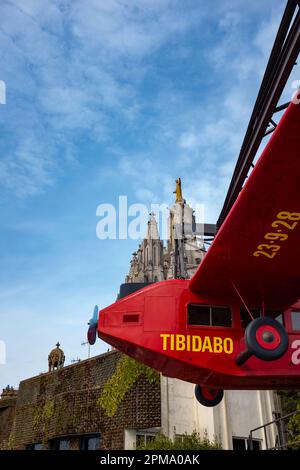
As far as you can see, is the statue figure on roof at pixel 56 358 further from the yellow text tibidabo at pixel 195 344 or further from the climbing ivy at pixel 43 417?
the yellow text tibidabo at pixel 195 344

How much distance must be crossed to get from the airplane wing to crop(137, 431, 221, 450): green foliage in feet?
34.6

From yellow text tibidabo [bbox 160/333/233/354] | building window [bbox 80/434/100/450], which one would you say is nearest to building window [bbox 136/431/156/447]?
building window [bbox 80/434/100/450]

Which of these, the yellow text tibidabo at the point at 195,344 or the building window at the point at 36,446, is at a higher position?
the yellow text tibidabo at the point at 195,344

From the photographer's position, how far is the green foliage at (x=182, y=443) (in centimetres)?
1816

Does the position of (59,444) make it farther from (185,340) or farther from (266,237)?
(266,237)

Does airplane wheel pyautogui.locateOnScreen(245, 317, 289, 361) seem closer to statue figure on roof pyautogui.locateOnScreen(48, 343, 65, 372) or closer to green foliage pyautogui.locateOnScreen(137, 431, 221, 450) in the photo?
green foliage pyautogui.locateOnScreen(137, 431, 221, 450)

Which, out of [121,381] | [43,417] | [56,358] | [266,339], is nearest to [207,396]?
[266,339]

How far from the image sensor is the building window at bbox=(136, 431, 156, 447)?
19670mm

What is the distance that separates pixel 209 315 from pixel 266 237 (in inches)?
110

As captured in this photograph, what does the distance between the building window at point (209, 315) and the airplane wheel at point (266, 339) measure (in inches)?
59.2

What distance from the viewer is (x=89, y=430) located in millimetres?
22188

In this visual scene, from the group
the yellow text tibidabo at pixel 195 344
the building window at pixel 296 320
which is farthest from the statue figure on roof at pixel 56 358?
the building window at pixel 296 320

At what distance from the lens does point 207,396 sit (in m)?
13.4
